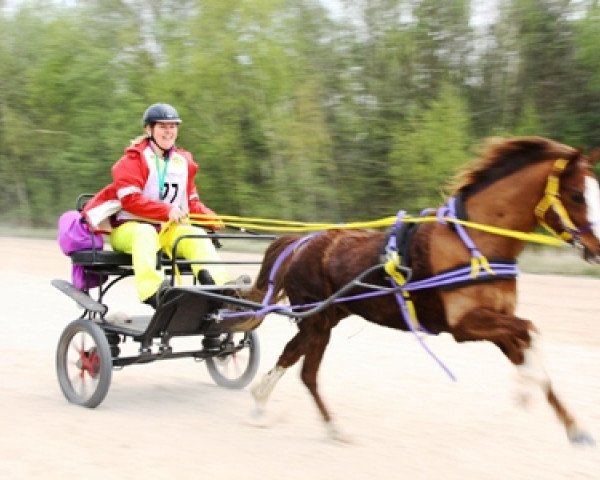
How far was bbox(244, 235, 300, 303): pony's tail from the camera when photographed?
595cm

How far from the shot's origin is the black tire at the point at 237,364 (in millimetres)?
6742

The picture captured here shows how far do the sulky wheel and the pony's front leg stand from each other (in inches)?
110

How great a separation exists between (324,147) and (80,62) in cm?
975

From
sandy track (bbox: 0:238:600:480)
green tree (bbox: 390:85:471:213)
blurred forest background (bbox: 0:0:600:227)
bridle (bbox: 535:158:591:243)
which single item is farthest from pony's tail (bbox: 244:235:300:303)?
blurred forest background (bbox: 0:0:600:227)

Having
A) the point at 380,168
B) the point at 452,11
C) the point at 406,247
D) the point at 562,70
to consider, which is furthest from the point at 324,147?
the point at 406,247

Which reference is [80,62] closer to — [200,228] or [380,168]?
[380,168]

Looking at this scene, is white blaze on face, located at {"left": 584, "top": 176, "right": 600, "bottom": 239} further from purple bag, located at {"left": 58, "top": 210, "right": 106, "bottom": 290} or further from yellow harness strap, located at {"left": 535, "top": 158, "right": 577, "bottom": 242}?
purple bag, located at {"left": 58, "top": 210, "right": 106, "bottom": 290}

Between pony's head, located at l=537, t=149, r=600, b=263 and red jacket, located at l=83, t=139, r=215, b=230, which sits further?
red jacket, located at l=83, t=139, r=215, b=230

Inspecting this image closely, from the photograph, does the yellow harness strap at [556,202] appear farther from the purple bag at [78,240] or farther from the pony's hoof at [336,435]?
the purple bag at [78,240]

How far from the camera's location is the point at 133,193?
6164 mm

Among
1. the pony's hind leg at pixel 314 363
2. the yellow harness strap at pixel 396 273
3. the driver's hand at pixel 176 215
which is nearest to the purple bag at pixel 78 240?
the driver's hand at pixel 176 215

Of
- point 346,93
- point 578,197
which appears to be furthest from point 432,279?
point 346,93

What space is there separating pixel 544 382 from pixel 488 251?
2.45 ft

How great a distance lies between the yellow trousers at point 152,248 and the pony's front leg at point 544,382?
8.07ft
